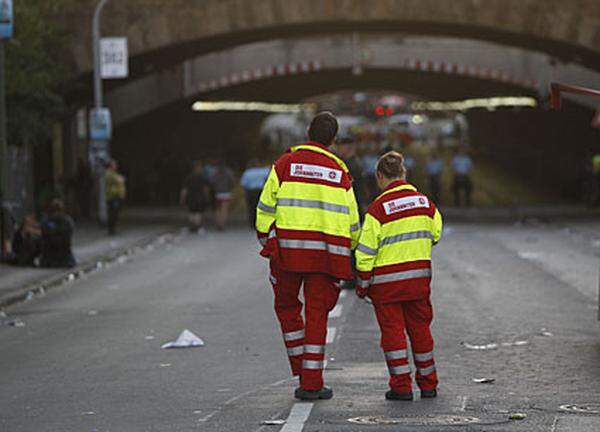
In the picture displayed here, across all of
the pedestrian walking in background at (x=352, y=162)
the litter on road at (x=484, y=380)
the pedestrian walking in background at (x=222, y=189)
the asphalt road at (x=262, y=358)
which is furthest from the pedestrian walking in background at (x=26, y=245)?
the litter on road at (x=484, y=380)

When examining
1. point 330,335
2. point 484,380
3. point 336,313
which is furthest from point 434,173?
point 484,380

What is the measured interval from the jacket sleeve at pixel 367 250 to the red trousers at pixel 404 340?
7.9 inches

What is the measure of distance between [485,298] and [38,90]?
16.5 meters

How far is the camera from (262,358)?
12.7 metres

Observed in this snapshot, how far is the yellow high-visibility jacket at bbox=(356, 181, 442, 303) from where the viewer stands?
1005 cm

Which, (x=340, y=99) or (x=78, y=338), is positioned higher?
(x=78, y=338)

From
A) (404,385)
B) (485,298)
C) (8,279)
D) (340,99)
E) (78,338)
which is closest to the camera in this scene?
(404,385)

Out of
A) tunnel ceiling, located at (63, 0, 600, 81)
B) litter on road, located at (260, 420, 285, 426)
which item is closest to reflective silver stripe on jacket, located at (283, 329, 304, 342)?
litter on road, located at (260, 420, 285, 426)

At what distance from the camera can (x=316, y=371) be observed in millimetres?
10062

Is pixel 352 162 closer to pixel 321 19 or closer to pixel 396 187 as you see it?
pixel 396 187

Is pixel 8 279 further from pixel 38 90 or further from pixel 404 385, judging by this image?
pixel 404 385

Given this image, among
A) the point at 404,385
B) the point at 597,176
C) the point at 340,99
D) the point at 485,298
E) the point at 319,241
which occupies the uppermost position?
the point at 319,241

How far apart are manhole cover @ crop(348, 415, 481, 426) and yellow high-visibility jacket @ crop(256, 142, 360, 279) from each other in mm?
1046

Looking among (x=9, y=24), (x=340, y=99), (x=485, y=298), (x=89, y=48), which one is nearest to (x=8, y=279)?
(x=9, y=24)
